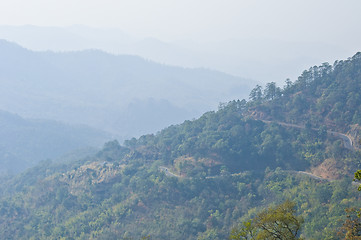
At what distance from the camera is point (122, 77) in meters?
193

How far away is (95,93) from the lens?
559 ft

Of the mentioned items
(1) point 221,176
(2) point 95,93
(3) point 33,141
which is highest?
(1) point 221,176

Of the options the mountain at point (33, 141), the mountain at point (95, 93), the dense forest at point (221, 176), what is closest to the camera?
the dense forest at point (221, 176)

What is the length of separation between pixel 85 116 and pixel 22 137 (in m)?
49.8

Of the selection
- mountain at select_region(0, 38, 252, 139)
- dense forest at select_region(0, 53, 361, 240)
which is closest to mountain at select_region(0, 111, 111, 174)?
mountain at select_region(0, 38, 252, 139)

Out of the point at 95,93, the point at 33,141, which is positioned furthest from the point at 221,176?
the point at 95,93

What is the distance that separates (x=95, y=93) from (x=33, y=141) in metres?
83.9

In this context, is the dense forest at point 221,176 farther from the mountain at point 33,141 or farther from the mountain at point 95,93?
the mountain at point 95,93

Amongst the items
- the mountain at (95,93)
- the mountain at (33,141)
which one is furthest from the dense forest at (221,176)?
the mountain at (95,93)

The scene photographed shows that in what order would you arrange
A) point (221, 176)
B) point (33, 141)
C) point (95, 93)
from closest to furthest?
1. point (221, 176)
2. point (33, 141)
3. point (95, 93)

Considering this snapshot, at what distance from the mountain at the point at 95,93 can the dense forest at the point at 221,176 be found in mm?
77190

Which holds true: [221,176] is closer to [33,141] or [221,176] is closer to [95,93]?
[33,141]

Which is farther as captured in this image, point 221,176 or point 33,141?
point 33,141

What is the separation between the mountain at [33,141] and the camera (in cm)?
8131
